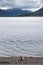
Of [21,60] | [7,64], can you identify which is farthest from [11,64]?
[21,60]

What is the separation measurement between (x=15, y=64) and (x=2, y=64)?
51cm

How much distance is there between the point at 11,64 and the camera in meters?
8.48

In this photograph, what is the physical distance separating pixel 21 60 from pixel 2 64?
61.6 inches

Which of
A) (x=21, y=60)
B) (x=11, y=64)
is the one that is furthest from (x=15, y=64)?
(x=21, y=60)

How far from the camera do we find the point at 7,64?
27.8 feet

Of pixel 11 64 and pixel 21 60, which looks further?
pixel 21 60

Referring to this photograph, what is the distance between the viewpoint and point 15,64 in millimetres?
8438

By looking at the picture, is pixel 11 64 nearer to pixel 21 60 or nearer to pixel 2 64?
pixel 2 64

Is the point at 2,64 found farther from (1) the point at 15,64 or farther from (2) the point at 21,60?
(2) the point at 21,60

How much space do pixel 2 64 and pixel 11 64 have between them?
14.0 inches

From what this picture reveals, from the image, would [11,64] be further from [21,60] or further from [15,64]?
[21,60]

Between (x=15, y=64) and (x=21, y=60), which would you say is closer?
(x=15, y=64)

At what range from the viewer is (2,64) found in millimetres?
8430

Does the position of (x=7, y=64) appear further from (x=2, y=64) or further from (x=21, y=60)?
(x=21, y=60)
